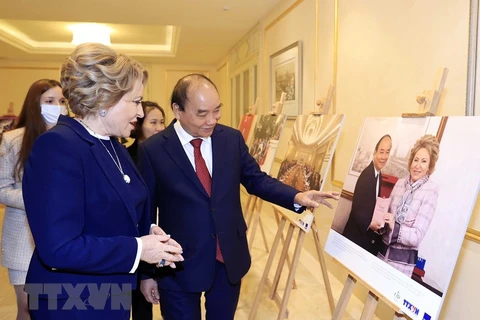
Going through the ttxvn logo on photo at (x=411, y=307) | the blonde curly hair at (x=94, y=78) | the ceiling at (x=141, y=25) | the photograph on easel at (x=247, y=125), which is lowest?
the ttxvn logo on photo at (x=411, y=307)

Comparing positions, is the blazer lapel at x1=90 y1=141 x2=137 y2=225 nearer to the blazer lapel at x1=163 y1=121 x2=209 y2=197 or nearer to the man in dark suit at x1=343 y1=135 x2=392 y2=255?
the blazer lapel at x1=163 y1=121 x2=209 y2=197

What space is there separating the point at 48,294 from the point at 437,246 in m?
1.30

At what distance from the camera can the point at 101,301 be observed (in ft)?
4.11

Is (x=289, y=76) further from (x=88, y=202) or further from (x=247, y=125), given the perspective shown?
(x=88, y=202)

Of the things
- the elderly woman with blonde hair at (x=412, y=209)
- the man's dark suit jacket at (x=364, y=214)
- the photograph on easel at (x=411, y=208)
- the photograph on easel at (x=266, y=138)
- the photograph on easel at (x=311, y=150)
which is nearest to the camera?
the photograph on easel at (x=411, y=208)

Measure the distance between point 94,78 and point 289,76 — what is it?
11.6 feet

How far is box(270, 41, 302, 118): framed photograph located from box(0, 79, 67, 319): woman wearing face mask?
273 centimetres

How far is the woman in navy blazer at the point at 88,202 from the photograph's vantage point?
3.48 feet

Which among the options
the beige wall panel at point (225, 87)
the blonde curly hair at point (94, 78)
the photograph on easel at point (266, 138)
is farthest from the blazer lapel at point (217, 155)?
the beige wall panel at point (225, 87)

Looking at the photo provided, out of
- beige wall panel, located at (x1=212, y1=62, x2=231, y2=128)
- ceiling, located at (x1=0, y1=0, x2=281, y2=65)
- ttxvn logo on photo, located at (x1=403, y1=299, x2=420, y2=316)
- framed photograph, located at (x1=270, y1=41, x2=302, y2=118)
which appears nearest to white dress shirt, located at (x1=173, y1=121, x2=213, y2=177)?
ttxvn logo on photo, located at (x1=403, y1=299, x2=420, y2=316)

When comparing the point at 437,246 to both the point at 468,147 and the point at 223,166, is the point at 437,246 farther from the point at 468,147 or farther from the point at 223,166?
the point at 223,166

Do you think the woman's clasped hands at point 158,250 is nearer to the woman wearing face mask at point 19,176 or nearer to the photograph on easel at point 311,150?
the woman wearing face mask at point 19,176

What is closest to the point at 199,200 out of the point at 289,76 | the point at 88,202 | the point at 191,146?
the point at 191,146

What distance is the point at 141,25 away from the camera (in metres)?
6.82
